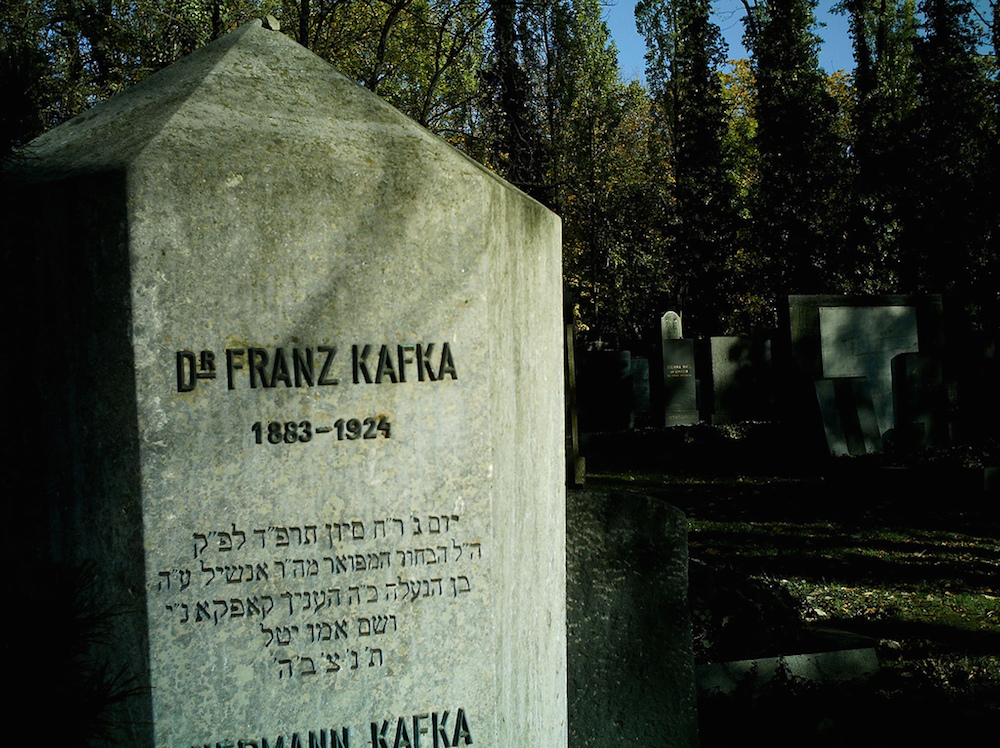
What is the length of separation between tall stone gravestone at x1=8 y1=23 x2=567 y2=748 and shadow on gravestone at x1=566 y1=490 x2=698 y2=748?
94 centimetres

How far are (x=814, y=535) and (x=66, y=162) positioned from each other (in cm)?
728

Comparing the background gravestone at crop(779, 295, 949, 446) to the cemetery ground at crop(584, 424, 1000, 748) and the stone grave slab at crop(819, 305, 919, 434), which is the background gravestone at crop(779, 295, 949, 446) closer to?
the stone grave slab at crop(819, 305, 919, 434)

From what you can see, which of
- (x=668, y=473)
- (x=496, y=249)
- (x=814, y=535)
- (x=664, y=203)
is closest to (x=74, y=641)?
(x=496, y=249)

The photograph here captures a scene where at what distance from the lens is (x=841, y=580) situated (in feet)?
21.4

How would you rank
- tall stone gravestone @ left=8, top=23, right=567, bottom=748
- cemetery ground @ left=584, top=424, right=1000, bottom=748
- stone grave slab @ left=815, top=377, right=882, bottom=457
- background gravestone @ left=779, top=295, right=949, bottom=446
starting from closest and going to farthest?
tall stone gravestone @ left=8, top=23, right=567, bottom=748
cemetery ground @ left=584, top=424, right=1000, bottom=748
stone grave slab @ left=815, top=377, right=882, bottom=457
background gravestone @ left=779, top=295, right=949, bottom=446

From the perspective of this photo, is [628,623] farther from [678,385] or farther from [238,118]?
[678,385]

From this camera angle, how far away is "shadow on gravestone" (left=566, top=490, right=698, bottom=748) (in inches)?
133

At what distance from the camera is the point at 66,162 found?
7.36 feet

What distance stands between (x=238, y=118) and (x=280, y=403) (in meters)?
0.76

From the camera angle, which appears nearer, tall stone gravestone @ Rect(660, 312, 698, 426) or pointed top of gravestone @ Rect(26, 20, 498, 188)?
pointed top of gravestone @ Rect(26, 20, 498, 188)

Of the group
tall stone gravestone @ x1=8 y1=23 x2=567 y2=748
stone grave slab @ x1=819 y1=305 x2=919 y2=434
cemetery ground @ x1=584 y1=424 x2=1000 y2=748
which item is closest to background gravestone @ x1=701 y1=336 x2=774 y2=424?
cemetery ground @ x1=584 y1=424 x2=1000 y2=748

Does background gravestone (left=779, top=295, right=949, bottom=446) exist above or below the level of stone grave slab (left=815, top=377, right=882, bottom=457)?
above

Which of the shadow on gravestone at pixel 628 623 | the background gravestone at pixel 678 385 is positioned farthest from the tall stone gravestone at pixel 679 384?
the shadow on gravestone at pixel 628 623

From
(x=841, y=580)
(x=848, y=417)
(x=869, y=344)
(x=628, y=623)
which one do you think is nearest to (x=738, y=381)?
(x=869, y=344)
